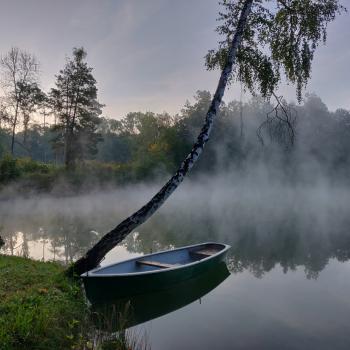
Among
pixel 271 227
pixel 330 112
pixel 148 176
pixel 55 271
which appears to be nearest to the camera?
pixel 55 271

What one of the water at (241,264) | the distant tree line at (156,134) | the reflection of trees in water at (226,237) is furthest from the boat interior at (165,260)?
the distant tree line at (156,134)

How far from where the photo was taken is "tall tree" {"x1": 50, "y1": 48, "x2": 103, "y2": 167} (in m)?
36.6

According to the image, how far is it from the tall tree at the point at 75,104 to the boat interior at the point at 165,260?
2587cm

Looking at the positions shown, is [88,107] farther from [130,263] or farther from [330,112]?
[330,112]

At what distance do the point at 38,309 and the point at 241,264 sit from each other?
8.46 metres

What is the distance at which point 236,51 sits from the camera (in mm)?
8984

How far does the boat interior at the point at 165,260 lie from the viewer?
9609mm

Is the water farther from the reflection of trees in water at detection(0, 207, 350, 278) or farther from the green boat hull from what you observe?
the green boat hull

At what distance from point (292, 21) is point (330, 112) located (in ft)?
172

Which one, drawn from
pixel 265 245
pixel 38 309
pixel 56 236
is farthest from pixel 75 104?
pixel 38 309

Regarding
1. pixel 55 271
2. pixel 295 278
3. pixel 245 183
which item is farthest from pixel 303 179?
pixel 55 271

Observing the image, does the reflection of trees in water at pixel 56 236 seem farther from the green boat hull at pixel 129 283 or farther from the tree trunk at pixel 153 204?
the green boat hull at pixel 129 283

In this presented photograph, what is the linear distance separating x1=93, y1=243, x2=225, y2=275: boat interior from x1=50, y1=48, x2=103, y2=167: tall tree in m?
25.9

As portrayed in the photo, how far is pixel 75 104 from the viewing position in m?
37.0
